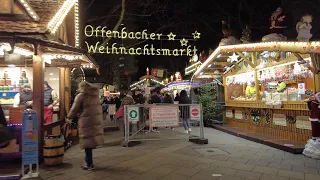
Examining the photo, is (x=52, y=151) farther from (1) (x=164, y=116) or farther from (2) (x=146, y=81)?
(2) (x=146, y=81)

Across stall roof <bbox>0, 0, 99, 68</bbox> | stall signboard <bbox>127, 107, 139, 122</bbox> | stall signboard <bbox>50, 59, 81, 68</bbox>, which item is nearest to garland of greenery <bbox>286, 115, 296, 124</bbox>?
stall signboard <bbox>127, 107, 139, 122</bbox>

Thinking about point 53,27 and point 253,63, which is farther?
point 253,63

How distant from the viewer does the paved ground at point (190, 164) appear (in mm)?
5645

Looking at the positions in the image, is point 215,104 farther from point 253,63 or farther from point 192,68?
point 192,68

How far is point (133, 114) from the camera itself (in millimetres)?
8820

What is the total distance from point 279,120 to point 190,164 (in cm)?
451

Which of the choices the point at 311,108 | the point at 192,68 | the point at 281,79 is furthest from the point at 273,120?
the point at 192,68

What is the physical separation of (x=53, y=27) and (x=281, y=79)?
7.92 meters

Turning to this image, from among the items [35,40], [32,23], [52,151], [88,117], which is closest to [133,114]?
[88,117]

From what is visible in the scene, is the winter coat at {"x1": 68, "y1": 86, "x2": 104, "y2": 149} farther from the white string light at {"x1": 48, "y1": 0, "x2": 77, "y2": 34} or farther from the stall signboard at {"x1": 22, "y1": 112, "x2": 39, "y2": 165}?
the white string light at {"x1": 48, "y1": 0, "x2": 77, "y2": 34}

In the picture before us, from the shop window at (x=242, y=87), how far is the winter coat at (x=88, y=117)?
7223 mm

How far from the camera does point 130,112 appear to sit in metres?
8.77

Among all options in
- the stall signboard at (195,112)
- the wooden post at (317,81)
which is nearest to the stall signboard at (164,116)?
the stall signboard at (195,112)

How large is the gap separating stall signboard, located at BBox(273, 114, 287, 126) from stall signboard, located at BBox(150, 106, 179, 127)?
142 inches
